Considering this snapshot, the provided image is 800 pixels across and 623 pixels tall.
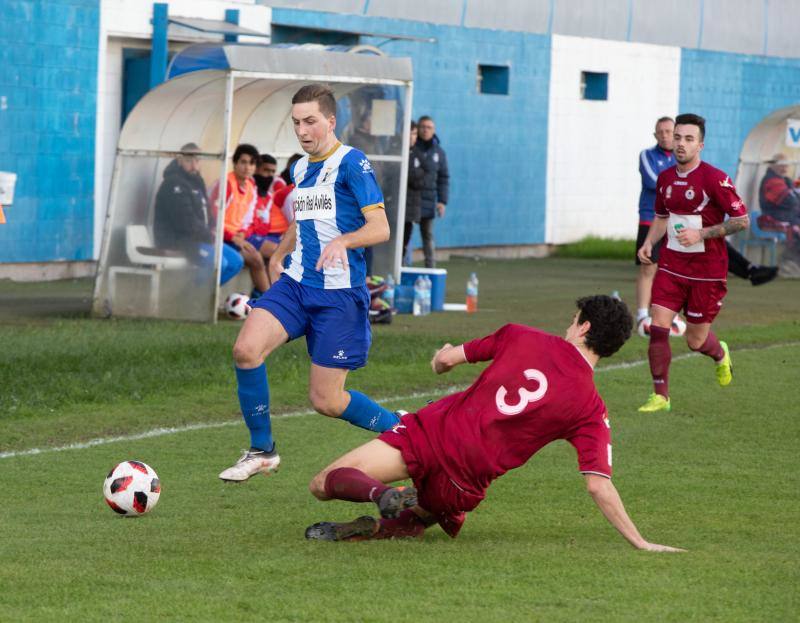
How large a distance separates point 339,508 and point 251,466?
50 centimetres

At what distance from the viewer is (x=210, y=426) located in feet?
31.7

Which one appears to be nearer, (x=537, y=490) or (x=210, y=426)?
(x=537, y=490)

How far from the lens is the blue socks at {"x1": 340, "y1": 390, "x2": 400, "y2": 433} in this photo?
301 inches

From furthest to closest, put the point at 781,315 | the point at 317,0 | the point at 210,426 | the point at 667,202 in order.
Result: 1. the point at 317,0
2. the point at 781,315
3. the point at 667,202
4. the point at 210,426

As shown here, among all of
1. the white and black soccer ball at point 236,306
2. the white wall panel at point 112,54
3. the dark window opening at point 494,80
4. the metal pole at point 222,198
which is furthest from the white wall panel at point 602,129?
the metal pole at point 222,198

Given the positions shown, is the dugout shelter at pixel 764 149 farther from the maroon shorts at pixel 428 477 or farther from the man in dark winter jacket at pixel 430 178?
the maroon shorts at pixel 428 477

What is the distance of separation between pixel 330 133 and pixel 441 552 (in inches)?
95.5

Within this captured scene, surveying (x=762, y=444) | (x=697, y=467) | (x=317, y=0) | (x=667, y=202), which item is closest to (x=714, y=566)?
(x=697, y=467)

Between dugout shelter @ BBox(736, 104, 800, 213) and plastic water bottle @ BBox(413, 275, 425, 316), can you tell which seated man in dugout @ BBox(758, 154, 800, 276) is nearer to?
dugout shelter @ BBox(736, 104, 800, 213)

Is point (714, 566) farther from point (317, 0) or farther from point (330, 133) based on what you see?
point (317, 0)

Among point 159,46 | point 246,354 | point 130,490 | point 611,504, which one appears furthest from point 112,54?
point 611,504

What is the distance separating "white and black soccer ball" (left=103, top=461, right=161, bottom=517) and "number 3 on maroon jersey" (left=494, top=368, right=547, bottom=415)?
6.05ft

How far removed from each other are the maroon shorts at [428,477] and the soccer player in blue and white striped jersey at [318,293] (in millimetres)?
1315

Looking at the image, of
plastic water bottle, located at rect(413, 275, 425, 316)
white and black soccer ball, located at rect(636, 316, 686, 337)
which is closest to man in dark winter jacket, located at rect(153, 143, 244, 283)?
plastic water bottle, located at rect(413, 275, 425, 316)
